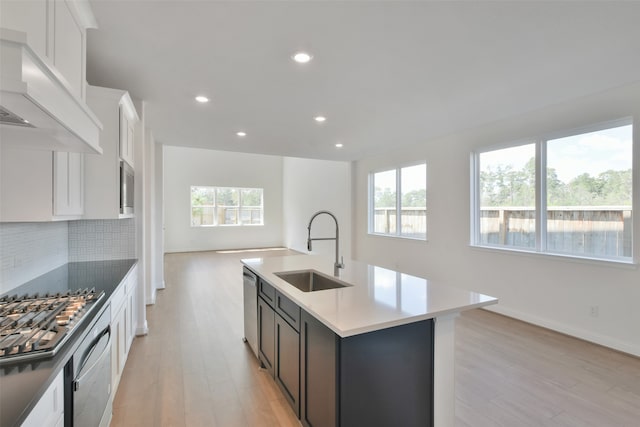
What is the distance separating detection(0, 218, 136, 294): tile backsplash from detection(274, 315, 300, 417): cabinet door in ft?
5.61

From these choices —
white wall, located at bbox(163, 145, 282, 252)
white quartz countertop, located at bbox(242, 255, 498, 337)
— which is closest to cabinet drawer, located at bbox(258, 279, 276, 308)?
white quartz countertop, located at bbox(242, 255, 498, 337)

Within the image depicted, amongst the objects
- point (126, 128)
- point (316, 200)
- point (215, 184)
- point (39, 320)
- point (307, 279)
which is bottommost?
point (307, 279)

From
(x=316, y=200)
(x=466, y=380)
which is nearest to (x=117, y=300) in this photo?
(x=466, y=380)

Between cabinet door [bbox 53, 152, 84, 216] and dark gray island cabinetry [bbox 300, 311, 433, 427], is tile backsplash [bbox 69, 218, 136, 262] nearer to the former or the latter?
cabinet door [bbox 53, 152, 84, 216]

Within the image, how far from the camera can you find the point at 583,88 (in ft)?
9.68

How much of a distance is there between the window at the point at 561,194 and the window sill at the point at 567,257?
7 cm

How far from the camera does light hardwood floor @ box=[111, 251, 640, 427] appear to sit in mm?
2006

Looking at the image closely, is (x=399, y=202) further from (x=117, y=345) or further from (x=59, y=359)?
(x=59, y=359)

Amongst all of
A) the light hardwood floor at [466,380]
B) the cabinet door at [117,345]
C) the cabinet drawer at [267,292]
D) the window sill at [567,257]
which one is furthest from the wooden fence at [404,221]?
the cabinet door at [117,345]

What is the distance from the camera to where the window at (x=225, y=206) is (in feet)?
33.0

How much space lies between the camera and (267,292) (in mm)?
2424

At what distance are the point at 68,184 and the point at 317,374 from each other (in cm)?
210

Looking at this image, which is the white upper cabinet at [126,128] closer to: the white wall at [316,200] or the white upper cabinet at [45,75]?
the white upper cabinet at [45,75]

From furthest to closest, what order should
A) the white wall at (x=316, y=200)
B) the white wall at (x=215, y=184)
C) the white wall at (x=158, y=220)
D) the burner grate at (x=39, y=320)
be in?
the white wall at (x=215, y=184), the white wall at (x=316, y=200), the white wall at (x=158, y=220), the burner grate at (x=39, y=320)
